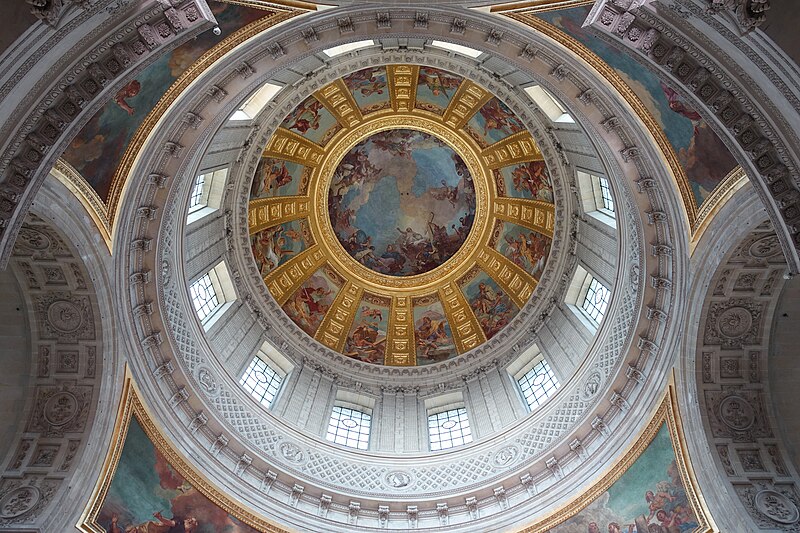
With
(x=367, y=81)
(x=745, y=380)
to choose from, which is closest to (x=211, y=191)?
(x=367, y=81)

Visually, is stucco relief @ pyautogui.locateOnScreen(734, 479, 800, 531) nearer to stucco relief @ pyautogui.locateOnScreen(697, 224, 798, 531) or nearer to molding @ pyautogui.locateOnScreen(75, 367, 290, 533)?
stucco relief @ pyautogui.locateOnScreen(697, 224, 798, 531)

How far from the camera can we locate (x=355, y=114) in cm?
2777

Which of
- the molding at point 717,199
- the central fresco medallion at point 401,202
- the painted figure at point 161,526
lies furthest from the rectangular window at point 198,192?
the molding at point 717,199

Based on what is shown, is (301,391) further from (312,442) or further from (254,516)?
(254,516)

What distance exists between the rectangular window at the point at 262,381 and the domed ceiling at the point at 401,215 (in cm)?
354

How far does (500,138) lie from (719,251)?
1498 centimetres

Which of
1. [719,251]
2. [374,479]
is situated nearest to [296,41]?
[719,251]

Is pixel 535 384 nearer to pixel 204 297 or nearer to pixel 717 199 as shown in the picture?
pixel 717 199

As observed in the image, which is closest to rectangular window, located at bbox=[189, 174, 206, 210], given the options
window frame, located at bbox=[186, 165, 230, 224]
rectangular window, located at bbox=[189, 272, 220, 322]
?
window frame, located at bbox=[186, 165, 230, 224]

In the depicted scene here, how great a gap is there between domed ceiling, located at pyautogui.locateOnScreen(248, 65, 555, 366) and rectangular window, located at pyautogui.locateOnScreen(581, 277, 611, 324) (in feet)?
12.3

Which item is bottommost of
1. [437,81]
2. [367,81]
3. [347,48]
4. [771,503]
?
[771,503]

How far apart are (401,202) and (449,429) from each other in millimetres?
12683

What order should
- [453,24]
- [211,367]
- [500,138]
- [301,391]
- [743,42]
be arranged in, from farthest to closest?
[500,138] < [301,391] < [211,367] < [453,24] < [743,42]

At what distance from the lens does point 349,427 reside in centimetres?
2320
